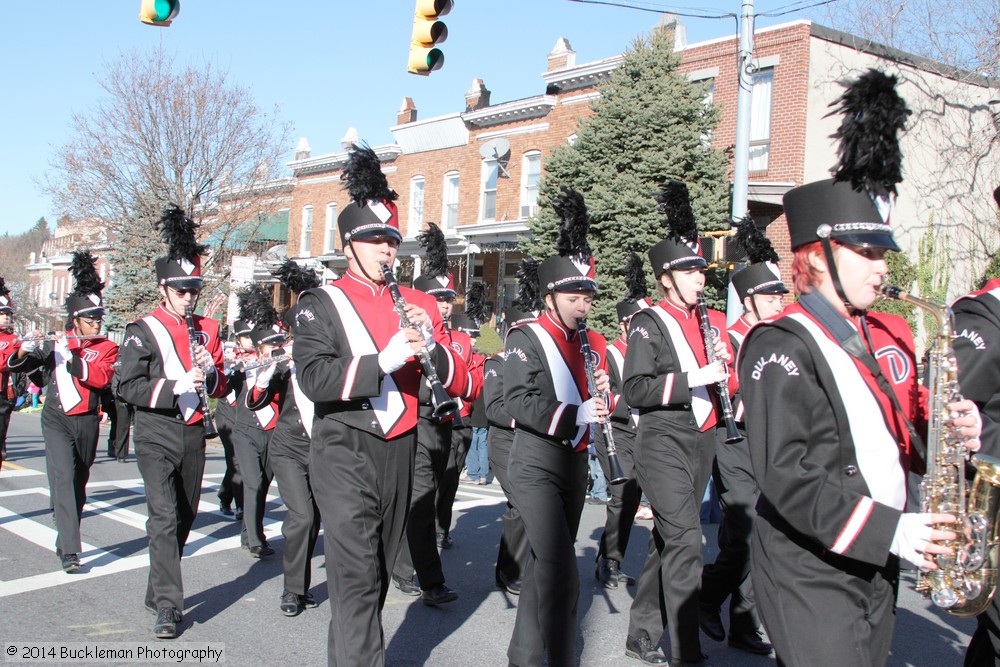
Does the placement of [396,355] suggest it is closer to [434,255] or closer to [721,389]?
[721,389]

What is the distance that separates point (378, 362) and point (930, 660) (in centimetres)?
399

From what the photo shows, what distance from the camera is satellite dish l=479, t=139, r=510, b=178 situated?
27375 mm

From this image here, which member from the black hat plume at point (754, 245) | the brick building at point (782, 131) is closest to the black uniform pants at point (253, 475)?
the black hat plume at point (754, 245)

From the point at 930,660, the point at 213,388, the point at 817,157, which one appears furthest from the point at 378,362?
the point at 817,157

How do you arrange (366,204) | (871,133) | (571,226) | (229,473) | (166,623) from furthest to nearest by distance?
(229,473) < (571,226) < (166,623) < (366,204) < (871,133)

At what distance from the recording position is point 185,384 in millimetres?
5984

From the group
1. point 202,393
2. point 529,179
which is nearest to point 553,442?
point 202,393

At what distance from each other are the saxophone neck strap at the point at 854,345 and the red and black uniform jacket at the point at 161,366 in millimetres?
4511

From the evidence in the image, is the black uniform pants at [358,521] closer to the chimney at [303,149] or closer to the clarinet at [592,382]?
the clarinet at [592,382]

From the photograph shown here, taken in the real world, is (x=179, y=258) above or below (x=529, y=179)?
below

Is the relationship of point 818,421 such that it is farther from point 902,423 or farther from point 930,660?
point 930,660

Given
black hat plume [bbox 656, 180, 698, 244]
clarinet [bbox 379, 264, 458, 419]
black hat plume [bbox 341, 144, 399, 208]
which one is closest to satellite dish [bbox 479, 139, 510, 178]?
black hat plume [bbox 656, 180, 698, 244]

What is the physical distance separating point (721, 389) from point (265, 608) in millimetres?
3609

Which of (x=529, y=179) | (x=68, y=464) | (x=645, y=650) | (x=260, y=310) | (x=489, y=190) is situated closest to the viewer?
(x=645, y=650)
